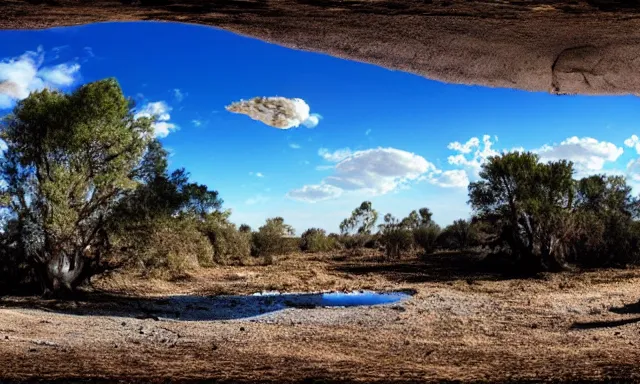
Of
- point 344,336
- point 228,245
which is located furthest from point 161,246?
point 228,245

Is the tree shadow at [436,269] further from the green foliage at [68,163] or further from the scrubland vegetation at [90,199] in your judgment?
the green foliage at [68,163]

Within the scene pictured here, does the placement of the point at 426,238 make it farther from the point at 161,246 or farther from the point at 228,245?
the point at 161,246

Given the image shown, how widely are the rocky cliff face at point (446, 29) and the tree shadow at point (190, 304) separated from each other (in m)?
10.7

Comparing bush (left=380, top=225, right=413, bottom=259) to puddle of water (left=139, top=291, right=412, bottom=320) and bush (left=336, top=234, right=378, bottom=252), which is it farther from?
puddle of water (left=139, top=291, right=412, bottom=320)

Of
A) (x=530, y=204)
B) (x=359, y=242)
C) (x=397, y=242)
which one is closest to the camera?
(x=530, y=204)

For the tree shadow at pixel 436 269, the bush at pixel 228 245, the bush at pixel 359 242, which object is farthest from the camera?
the bush at pixel 359 242

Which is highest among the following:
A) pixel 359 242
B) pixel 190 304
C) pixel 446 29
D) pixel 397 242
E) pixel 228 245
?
pixel 446 29

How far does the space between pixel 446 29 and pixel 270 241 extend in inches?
1201

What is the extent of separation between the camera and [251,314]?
14.3 m

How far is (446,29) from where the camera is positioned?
374 centimetres

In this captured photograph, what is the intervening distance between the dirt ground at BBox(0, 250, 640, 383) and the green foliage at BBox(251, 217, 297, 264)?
12.7m

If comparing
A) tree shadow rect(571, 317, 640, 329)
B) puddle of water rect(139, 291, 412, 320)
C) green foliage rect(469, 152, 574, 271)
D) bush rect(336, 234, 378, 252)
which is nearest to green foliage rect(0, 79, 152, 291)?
puddle of water rect(139, 291, 412, 320)

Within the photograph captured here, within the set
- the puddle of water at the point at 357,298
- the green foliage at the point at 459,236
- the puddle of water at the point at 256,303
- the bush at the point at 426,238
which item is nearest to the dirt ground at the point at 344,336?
the puddle of water at the point at 256,303

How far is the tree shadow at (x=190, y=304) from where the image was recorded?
14.0 metres
